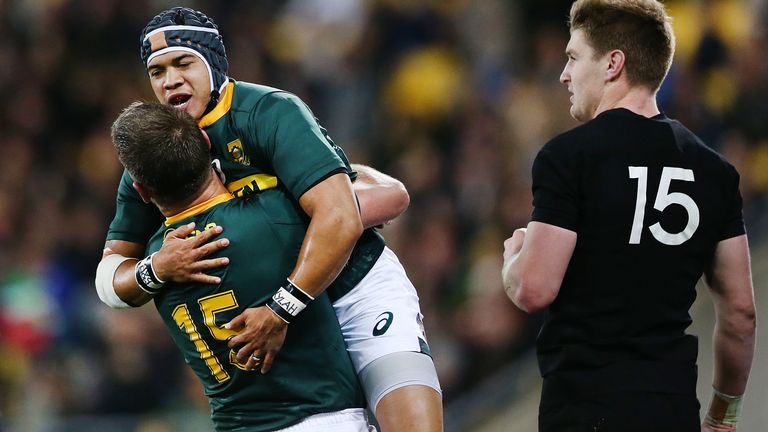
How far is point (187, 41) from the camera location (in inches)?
154

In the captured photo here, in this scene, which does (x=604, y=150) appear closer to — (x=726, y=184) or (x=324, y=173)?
(x=726, y=184)

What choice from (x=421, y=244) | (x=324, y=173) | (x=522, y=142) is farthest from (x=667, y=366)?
(x=522, y=142)

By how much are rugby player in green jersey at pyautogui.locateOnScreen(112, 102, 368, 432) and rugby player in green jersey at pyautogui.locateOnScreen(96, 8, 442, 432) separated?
2.5 inches

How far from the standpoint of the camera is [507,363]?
8047mm

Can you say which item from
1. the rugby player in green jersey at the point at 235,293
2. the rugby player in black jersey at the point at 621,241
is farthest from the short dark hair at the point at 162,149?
the rugby player in black jersey at the point at 621,241

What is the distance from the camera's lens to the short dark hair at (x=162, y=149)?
137 inches

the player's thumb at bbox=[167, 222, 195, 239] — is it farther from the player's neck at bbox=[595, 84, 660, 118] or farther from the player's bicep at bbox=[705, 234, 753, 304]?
the player's bicep at bbox=[705, 234, 753, 304]

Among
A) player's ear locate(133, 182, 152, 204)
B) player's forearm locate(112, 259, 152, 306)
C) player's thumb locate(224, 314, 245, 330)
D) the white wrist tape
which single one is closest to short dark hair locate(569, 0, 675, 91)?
player's thumb locate(224, 314, 245, 330)

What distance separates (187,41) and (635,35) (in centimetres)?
148

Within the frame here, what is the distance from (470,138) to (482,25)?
62.3 inches

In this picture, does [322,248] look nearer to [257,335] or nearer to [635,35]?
[257,335]

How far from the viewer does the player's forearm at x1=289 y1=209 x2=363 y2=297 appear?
11.4 ft

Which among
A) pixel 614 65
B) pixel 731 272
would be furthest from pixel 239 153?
pixel 731 272

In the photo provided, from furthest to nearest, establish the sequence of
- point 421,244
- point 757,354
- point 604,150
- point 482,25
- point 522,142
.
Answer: point 482,25, point 522,142, point 421,244, point 757,354, point 604,150
